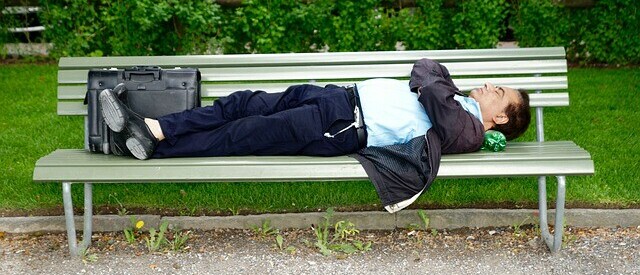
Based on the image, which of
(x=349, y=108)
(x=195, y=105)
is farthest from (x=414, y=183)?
(x=195, y=105)

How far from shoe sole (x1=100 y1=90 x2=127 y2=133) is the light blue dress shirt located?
1.15 metres

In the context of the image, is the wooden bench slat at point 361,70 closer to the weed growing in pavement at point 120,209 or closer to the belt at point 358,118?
the belt at point 358,118

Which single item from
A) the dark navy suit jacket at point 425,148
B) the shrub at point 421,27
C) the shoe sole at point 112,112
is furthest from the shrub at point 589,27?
the shoe sole at point 112,112

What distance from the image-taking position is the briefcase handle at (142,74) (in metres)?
4.29

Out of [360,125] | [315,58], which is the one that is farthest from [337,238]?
[315,58]

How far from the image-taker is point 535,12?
7578mm

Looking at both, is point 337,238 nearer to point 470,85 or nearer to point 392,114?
point 392,114

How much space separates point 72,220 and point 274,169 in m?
1.03

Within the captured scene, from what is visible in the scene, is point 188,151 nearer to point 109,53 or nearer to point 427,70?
point 427,70

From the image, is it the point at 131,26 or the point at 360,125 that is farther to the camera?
the point at 131,26

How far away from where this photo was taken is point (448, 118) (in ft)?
13.0

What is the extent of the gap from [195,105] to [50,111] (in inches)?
97.2

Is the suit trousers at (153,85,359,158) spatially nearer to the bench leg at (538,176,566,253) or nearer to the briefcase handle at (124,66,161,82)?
the briefcase handle at (124,66,161,82)

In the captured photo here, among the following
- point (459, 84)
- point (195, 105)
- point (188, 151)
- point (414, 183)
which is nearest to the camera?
point (414, 183)
